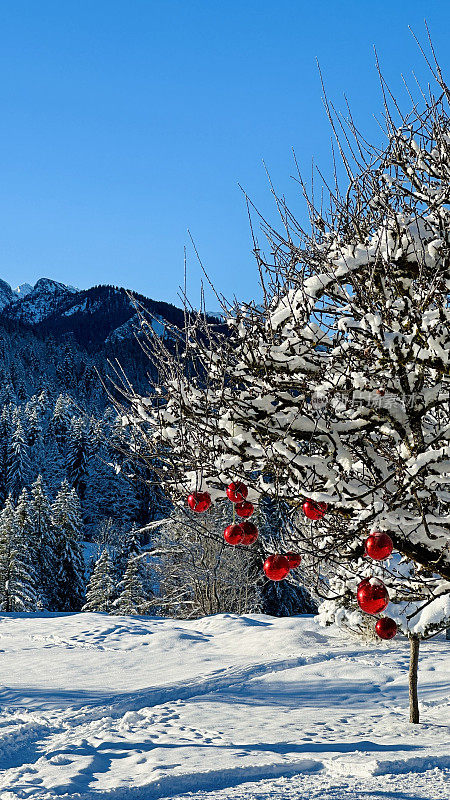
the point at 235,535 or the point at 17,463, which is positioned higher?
the point at 17,463

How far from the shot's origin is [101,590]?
34031mm

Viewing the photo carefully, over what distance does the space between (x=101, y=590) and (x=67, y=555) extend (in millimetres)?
8166

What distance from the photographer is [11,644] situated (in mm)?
12172

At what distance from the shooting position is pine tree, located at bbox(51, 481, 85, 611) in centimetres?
4116

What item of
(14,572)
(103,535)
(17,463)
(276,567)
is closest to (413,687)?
(276,567)

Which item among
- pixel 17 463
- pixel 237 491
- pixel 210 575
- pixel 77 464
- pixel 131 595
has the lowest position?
pixel 131 595

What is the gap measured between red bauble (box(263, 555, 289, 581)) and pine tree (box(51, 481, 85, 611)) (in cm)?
4078

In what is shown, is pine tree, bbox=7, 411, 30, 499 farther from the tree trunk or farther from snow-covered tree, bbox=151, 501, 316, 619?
the tree trunk

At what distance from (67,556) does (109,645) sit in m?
31.2

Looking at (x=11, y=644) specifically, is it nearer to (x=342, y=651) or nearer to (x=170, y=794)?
(x=342, y=651)

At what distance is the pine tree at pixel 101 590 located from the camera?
33.6 meters

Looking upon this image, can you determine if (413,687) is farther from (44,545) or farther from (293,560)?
(44,545)

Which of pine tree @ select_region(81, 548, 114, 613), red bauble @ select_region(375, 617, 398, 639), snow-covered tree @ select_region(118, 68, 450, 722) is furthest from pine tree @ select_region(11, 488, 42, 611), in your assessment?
red bauble @ select_region(375, 617, 398, 639)

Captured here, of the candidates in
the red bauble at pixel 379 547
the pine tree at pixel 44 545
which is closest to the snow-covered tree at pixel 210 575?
the pine tree at pixel 44 545
